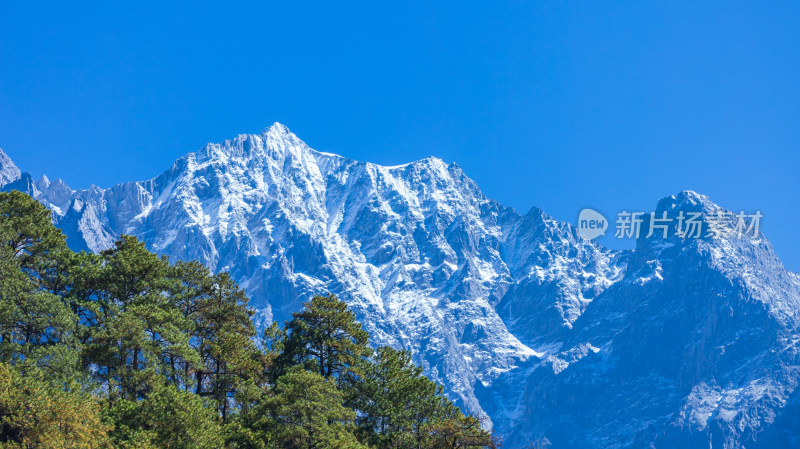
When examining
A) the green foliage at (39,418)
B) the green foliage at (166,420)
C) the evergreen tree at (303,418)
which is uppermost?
the evergreen tree at (303,418)

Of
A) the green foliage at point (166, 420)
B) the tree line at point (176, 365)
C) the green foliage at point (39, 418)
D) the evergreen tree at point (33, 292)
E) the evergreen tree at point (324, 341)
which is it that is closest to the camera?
the green foliage at point (39, 418)

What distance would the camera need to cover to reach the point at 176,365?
6297cm

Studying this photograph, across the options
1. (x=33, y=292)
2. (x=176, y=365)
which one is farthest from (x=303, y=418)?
(x=33, y=292)

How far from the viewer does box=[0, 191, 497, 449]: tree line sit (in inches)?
1873

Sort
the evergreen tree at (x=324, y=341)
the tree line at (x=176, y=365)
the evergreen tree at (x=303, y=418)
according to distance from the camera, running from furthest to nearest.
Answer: the evergreen tree at (x=324, y=341)
the evergreen tree at (x=303, y=418)
the tree line at (x=176, y=365)

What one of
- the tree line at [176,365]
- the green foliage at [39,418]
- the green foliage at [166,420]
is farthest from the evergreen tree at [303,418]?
the green foliage at [39,418]

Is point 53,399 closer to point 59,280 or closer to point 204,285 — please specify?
point 59,280

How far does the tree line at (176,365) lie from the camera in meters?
47.6

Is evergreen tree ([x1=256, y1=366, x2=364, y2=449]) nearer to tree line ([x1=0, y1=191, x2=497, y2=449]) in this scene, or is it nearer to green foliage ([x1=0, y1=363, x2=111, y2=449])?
tree line ([x1=0, y1=191, x2=497, y2=449])

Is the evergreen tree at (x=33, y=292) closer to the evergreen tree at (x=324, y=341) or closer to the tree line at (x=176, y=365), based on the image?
the tree line at (x=176, y=365)

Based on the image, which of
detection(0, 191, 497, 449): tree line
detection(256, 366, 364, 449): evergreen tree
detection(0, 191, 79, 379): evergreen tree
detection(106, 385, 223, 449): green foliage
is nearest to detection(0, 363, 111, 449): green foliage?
detection(0, 191, 497, 449): tree line

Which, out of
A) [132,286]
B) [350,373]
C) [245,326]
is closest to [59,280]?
[132,286]

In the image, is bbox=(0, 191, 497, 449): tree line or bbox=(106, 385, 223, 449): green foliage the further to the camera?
bbox=(0, 191, 497, 449): tree line

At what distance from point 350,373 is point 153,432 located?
2193 centimetres
